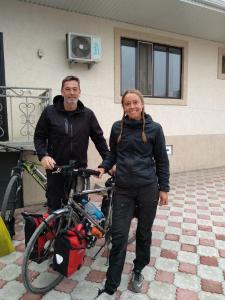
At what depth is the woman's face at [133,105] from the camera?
2.25m

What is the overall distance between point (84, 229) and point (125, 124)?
1002 mm

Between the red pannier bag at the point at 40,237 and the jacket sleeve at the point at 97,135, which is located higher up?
the jacket sleeve at the point at 97,135

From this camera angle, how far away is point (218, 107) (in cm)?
793

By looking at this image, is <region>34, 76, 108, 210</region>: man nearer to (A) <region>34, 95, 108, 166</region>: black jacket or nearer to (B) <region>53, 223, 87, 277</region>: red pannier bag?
(A) <region>34, 95, 108, 166</region>: black jacket

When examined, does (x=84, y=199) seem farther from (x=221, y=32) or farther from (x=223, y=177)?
(x=221, y=32)

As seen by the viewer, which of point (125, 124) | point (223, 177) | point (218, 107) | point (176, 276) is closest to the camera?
point (125, 124)

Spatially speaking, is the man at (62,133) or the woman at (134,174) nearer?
the woman at (134,174)

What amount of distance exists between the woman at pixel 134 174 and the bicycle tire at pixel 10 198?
1.67 meters

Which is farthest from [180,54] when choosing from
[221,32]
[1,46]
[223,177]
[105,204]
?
[105,204]

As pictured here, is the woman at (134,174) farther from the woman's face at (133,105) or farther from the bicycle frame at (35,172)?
the bicycle frame at (35,172)

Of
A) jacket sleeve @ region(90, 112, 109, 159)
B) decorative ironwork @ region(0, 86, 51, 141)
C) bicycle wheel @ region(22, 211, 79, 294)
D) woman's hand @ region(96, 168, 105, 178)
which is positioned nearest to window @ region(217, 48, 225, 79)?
decorative ironwork @ region(0, 86, 51, 141)

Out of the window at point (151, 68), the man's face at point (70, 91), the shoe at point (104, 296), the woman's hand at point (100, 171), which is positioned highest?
the window at point (151, 68)

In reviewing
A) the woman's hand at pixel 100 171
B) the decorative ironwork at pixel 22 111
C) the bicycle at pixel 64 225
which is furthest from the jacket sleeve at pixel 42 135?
the decorative ironwork at pixel 22 111

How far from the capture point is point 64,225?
96.7 inches
